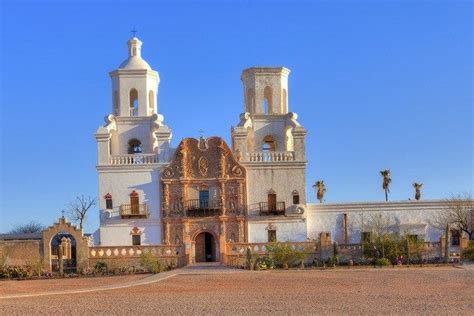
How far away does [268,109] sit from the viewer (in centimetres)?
4638

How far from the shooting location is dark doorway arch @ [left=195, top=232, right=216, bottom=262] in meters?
44.0

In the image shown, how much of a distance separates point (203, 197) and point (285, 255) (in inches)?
330

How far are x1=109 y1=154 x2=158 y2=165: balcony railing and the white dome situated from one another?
5.12 meters

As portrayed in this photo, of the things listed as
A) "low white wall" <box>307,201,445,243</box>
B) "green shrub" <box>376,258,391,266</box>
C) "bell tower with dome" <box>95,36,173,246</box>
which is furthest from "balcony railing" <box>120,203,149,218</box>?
"green shrub" <box>376,258,391,266</box>

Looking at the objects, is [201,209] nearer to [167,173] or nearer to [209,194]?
[209,194]

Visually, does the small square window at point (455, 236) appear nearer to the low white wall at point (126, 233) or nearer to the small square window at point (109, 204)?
the low white wall at point (126, 233)

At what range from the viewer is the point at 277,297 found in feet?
68.1

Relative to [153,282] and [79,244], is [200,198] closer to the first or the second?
[79,244]

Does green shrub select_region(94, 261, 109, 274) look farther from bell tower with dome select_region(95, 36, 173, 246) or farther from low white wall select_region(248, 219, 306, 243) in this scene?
low white wall select_region(248, 219, 306, 243)

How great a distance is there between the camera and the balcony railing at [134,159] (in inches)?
1731

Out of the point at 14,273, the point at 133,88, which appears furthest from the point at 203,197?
the point at 14,273

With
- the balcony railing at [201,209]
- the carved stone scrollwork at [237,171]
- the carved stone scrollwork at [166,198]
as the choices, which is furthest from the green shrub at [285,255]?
the carved stone scrollwork at [166,198]

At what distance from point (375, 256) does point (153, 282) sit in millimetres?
14056

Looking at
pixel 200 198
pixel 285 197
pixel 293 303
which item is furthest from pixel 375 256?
pixel 293 303
